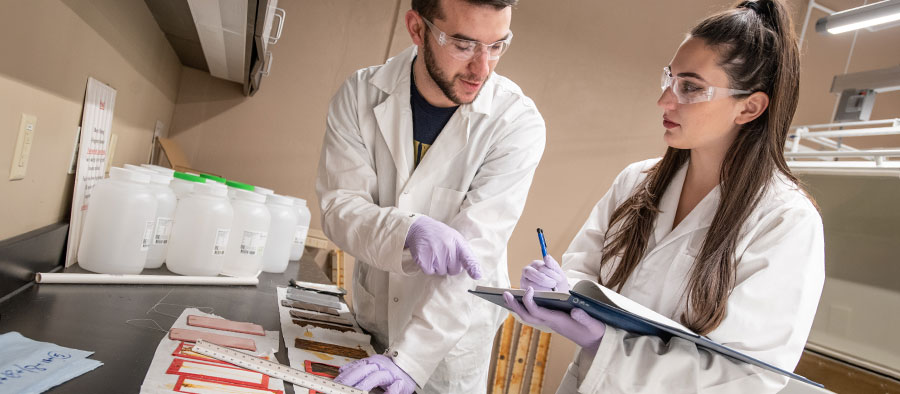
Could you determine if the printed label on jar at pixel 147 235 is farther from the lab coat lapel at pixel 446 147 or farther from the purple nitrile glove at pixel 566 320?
the purple nitrile glove at pixel 566 320

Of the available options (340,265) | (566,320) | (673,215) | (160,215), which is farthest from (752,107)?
(340,265)

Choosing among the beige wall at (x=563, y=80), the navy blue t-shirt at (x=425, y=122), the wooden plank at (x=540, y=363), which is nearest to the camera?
the navy blue t-shirt at (x=425, y=122)

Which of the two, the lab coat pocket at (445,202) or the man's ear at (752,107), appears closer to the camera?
the man's ear at (752,107)

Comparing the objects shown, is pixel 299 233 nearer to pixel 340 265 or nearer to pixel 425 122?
pixel 340 265

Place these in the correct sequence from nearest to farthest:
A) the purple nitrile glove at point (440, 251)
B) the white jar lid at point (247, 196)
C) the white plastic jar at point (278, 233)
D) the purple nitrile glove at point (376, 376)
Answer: the purple nitrile glove at point (376, 376) < the purple nitrile glove at point (440, 251) < the white jar lid at point (247, 196) < the white plastic jar at point (278, 233)

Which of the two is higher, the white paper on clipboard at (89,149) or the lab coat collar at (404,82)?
the lab coat collar at (404,82)

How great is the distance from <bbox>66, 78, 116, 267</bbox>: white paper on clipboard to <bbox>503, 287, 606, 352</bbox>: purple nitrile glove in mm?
1081

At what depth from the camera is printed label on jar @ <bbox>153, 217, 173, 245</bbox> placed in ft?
5.17

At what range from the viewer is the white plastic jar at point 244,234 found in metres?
1.82

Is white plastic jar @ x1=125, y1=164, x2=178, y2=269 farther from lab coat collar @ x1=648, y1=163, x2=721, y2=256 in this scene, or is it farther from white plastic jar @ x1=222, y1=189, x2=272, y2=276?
lab coat collar @ x1=648, y1=163, x2=721, y2=256

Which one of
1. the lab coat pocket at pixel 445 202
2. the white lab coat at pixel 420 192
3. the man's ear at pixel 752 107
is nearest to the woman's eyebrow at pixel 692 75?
the man's ear at pixel 752 107

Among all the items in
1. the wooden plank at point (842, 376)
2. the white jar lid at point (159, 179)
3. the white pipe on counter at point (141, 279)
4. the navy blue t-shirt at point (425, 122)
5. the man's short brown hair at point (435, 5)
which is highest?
the man's short brown hair at point (435, 5)

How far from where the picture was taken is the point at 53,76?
3.89 feet

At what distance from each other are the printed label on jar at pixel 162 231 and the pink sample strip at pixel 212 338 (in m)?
0.55
